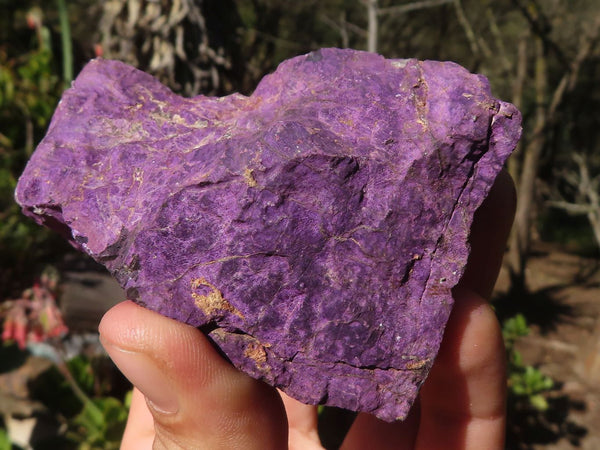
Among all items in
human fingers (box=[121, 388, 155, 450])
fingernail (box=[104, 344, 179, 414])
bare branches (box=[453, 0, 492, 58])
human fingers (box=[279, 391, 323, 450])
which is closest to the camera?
fingernail (box=[104, 344, 179, 414])

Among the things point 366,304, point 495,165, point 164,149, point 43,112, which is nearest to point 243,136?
point 164,149

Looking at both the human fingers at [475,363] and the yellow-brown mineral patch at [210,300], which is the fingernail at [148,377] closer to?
the yellow-brown mineral patch at [210,300]

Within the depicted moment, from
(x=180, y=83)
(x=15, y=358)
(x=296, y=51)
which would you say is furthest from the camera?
(x=296, y=51)

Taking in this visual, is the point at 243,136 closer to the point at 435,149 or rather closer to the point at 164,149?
the point at 164,149

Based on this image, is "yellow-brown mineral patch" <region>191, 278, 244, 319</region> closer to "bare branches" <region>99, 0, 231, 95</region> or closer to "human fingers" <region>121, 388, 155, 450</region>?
"human fingers" <region>121, 388, 155, 450</region>

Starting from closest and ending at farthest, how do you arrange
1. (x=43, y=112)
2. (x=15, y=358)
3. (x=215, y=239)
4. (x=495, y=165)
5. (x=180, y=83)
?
(x=215, y=239) < (x=495, y=165) < (x=180, y=83) < (x=15, y=358) < (x=43, y=112)

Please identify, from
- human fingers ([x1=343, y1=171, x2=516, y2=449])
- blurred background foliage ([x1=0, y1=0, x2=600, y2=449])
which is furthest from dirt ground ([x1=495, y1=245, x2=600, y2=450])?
human fingers ([x1=343, y1=171, x2=516, y2=449])

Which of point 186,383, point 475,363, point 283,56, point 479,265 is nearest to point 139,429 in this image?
point 186,383

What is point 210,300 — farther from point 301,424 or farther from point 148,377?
point 301,424
